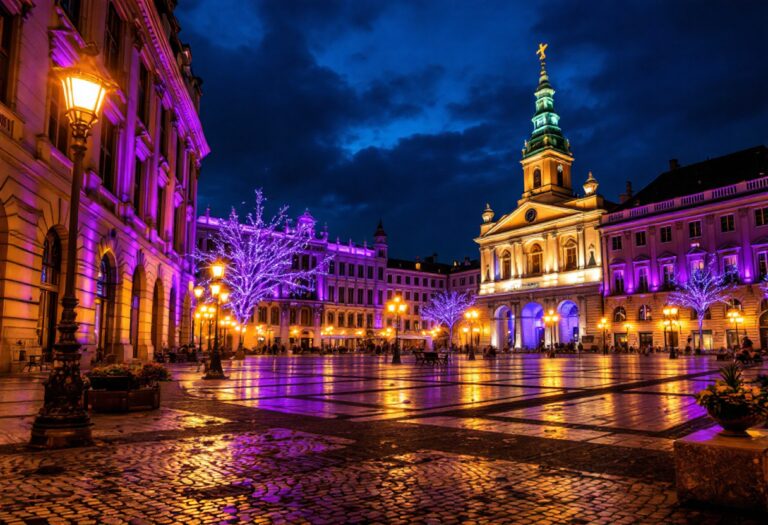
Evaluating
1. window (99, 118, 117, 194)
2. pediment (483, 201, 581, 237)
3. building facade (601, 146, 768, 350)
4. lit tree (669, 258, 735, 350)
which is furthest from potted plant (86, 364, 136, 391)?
pediment (483, 201, 581, 237)

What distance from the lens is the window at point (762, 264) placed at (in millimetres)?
50781

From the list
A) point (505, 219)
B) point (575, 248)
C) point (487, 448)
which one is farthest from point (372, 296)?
point (487, 448)

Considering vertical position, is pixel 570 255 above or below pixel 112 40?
below

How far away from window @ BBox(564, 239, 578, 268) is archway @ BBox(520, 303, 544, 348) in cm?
710

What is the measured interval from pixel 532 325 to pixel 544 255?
9.74 metres

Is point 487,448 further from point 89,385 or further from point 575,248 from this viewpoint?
point 575,248

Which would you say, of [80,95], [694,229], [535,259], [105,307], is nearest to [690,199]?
[694,229]

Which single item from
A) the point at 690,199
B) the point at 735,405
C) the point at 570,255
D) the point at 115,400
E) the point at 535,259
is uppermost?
the point at 690,199

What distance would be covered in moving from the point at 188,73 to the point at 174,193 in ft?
31.3

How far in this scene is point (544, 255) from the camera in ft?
248

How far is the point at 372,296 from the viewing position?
93500mm

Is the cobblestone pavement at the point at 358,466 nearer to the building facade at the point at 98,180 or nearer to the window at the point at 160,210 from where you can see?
the building facade at the point at 98,180

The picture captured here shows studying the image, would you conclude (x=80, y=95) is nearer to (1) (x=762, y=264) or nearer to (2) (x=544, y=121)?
(1) (x=762, y=264)

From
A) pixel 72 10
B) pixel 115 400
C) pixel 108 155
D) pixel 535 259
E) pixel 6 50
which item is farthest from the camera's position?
pixel 535 259
